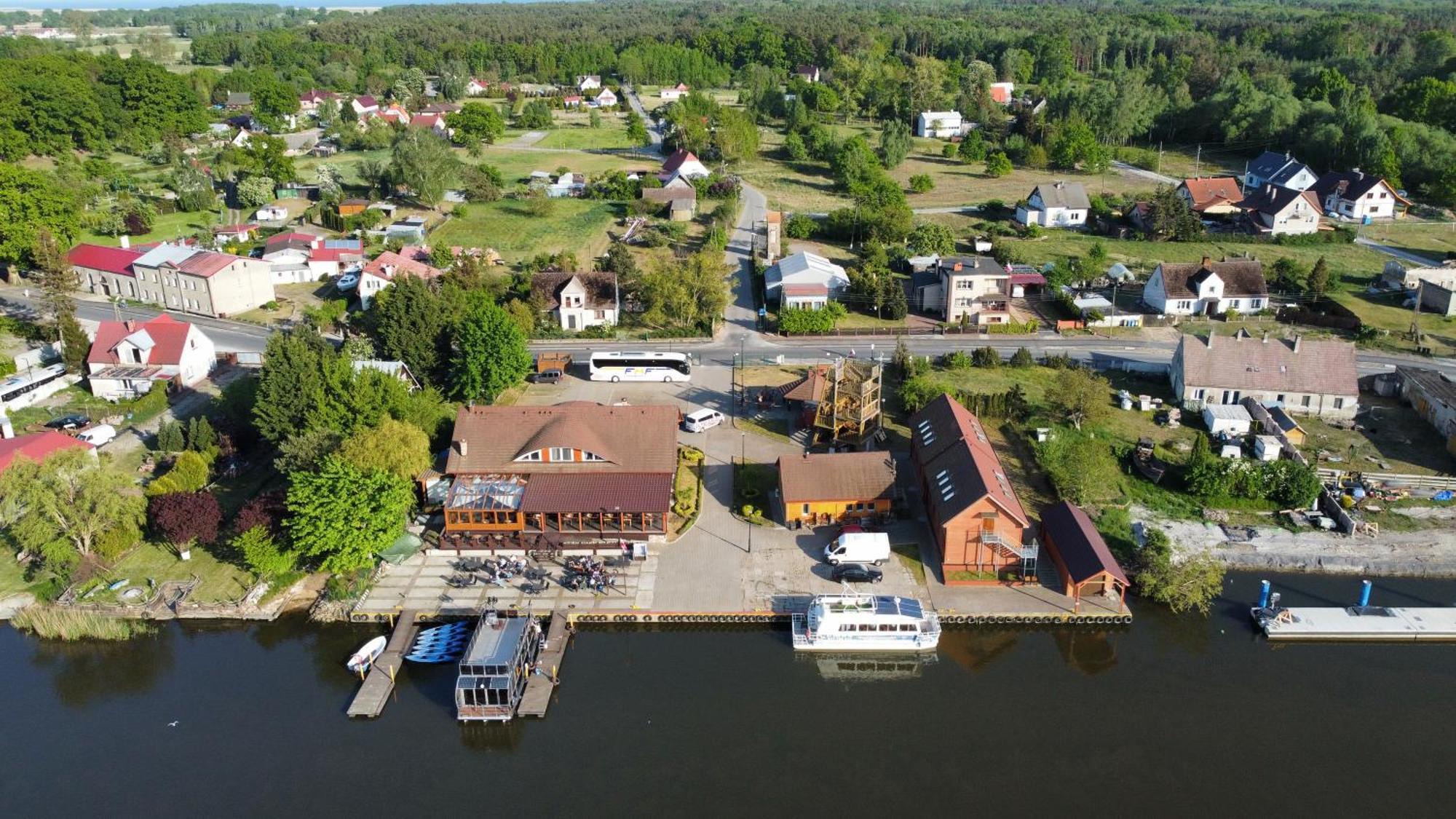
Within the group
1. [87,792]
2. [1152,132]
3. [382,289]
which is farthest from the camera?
[1152,132]

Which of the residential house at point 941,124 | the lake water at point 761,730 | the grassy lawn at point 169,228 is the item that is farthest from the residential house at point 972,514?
the residential house at point 941,124

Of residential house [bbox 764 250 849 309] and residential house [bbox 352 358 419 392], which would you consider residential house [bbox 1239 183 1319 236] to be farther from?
residential house [bbox 352 358 419 392]

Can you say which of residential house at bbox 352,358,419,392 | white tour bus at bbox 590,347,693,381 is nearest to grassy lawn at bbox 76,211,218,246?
residential house at bbox 352,358,419,392

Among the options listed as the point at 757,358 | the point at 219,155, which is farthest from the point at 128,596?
the point at 219,155

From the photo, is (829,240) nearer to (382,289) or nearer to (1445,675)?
(382,289)

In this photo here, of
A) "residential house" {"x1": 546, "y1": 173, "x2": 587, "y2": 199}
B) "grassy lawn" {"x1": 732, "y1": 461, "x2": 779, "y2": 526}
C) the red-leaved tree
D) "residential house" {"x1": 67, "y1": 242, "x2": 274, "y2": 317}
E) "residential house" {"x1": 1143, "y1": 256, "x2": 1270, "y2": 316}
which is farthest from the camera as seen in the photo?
"residential house" {"x1": 546, "y1": 173, "x2": 587, "y2": 199}

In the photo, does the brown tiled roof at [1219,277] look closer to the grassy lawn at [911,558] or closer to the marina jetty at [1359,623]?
the marina jetty at [1359,623]
